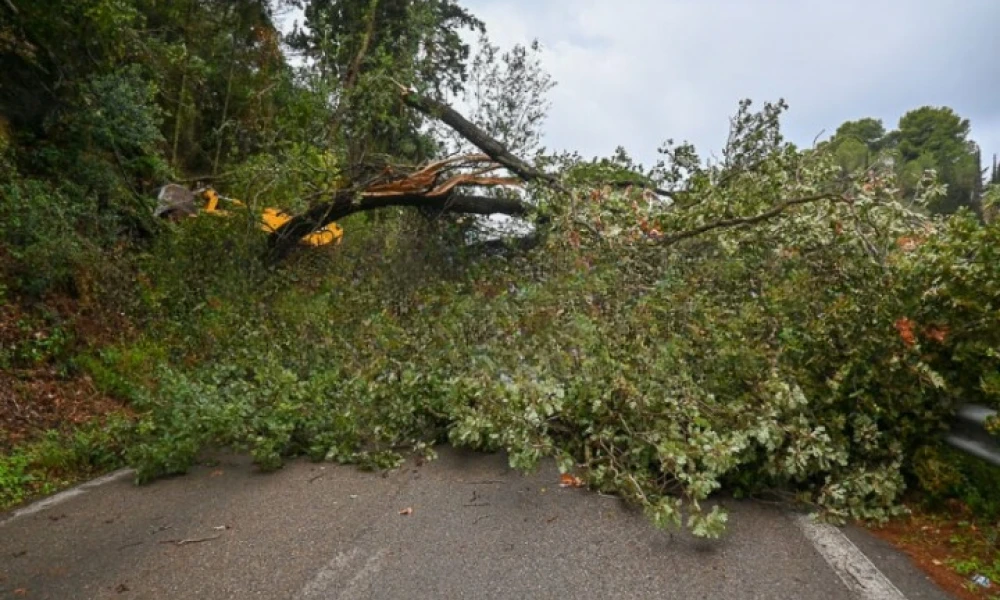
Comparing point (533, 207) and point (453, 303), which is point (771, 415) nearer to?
point (453, 303)

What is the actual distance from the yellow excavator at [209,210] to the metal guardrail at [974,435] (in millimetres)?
8867

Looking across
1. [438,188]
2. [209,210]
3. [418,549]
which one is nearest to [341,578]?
[418,549]

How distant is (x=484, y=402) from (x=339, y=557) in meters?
1.52

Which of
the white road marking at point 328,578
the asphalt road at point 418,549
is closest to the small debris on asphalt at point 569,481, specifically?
the asphalt road at point 418,549

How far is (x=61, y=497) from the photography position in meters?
4.32

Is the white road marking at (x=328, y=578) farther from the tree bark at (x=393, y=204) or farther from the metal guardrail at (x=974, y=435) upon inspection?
the tree bark at (x=393, y=204)

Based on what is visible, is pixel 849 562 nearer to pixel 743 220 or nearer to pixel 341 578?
pixel 341 578

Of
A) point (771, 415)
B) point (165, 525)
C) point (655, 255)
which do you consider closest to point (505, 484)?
point (771, 415)

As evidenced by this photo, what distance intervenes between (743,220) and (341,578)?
4271 millimetres

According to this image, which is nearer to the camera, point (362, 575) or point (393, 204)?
point (362, 575)

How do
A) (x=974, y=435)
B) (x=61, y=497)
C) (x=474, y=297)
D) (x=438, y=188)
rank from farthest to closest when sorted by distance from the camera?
(x=438, y=188) → (x=474, y=297) → (x=61, y=497) → (x=974, y=435)

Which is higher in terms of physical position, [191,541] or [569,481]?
[569,481]

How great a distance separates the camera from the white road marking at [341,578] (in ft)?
9.01

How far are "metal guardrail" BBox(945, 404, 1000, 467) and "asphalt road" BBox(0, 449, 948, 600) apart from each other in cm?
65
